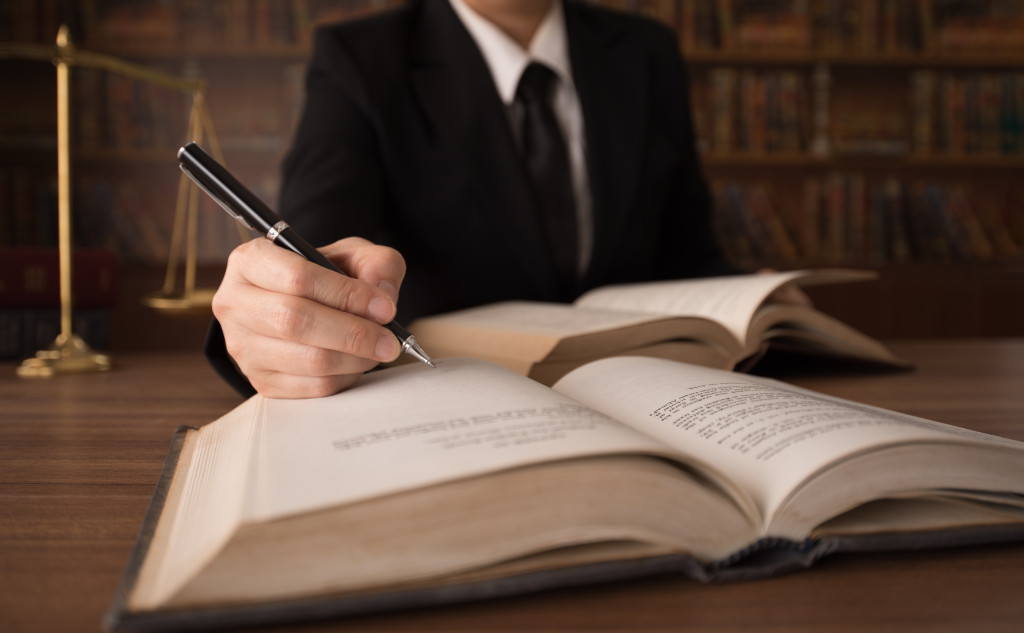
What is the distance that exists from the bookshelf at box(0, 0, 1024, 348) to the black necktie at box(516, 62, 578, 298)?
5.12 ft

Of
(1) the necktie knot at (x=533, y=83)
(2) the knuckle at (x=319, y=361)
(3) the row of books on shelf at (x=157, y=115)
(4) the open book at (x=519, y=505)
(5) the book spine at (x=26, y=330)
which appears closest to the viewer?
(4) the open book at (x=519, y=505)

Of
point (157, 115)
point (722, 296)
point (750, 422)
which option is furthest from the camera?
point (157, 115)

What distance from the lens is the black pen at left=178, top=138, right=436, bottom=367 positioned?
1.97ft

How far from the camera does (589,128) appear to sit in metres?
1.43

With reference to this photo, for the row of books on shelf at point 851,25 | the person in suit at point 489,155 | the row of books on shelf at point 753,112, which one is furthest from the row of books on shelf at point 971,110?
the person in suit at point 489,155

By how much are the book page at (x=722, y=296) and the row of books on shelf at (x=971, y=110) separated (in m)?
2.37

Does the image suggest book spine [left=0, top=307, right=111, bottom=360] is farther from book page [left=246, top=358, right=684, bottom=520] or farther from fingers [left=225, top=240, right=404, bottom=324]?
book page [left=246, top=358, right=684, bottom=520]

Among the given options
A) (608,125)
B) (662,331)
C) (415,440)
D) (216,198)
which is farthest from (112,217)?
(415,440)

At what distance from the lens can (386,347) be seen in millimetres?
548

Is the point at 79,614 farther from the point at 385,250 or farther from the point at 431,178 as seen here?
the point at 431,178

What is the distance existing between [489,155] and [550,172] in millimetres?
117

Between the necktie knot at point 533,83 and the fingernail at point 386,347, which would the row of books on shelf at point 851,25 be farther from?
the fingernail at point 386,347

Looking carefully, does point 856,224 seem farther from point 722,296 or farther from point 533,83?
point 722,296

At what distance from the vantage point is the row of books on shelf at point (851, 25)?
2801 mm
